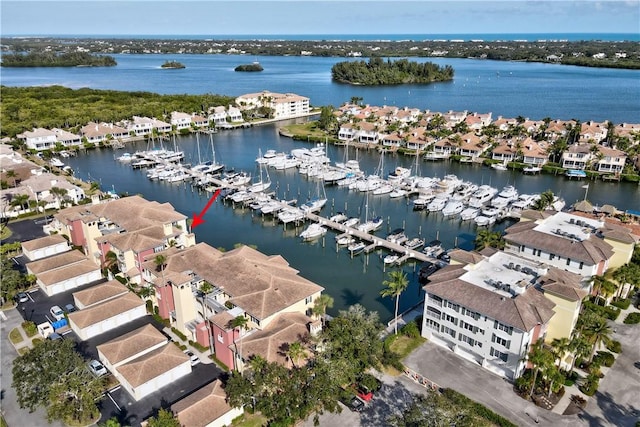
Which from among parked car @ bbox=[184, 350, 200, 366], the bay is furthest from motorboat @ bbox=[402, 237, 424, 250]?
parked car @ bbox=[184, 350, 200, 366]

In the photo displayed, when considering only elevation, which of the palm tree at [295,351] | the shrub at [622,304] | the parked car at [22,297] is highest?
the palm tree at [295,351]

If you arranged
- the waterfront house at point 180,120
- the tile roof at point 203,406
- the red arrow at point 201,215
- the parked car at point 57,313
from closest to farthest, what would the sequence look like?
the tile roof at point 203,406 < the parked car at point 57,313 < the red arrow at point 201,215 < the waterfront house at point 180,120

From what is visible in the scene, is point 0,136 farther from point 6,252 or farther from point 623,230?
point 623,230

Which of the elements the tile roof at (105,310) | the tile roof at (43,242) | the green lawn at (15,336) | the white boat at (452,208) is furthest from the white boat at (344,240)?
the green lawn at (15,336)

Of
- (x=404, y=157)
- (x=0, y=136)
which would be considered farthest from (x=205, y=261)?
(x=0, y=136)

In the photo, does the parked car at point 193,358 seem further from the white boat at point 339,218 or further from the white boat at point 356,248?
the white boat at point 339,218

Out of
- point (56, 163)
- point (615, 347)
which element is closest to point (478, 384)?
point (615, 347)
